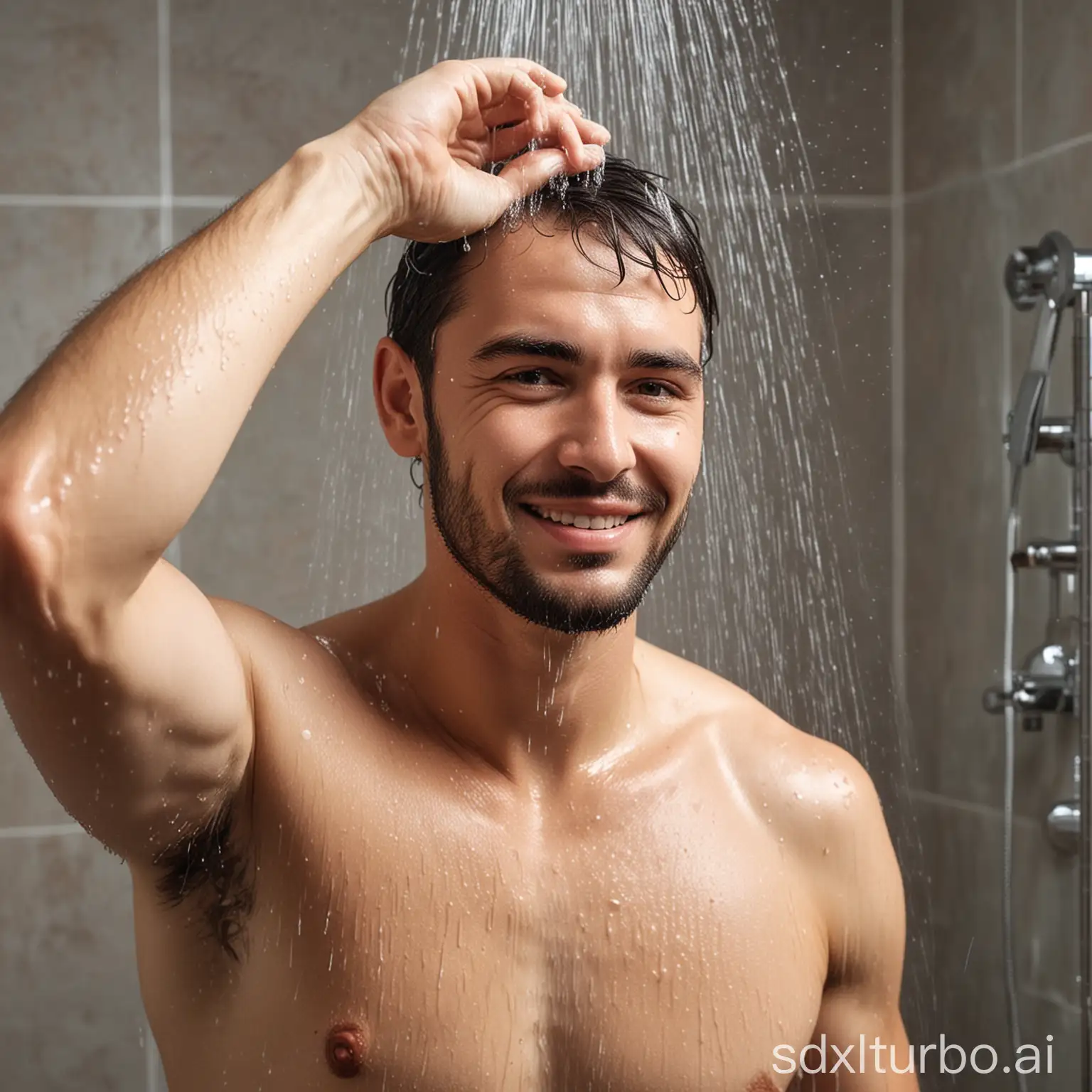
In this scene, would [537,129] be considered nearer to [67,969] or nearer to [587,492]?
[587,492]

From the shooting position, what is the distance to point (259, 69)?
168cm

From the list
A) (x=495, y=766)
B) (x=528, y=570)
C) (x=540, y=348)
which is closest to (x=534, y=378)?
(x=540, y=348)

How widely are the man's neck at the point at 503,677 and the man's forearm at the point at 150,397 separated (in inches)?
12.7

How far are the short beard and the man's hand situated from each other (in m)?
0.18

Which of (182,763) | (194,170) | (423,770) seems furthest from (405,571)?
(182,763)

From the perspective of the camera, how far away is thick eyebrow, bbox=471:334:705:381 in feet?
3.08

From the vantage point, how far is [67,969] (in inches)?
68.5

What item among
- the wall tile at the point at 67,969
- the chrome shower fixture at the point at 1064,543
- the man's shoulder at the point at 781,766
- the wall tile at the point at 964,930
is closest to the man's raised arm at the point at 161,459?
the man's shoulder at the point at 781,766

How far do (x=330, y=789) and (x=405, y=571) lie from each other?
84 centimetres

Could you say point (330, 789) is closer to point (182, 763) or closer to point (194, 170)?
point (182, 763)

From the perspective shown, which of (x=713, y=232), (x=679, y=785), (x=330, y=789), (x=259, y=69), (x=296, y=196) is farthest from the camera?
(x=713, y=232)

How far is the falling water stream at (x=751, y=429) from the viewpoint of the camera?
5.77ft

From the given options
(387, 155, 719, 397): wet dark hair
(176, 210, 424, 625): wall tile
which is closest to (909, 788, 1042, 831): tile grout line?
(176, 210, 424, 625): wall tile

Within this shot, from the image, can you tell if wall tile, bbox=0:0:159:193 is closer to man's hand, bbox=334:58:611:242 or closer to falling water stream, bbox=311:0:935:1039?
falling water stream, bbox=311:0:935:1039
